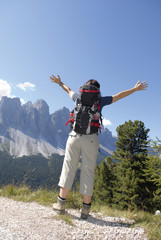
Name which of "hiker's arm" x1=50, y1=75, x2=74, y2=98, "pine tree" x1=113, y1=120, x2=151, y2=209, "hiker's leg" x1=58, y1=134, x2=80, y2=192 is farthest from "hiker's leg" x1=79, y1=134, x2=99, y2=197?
"pine tree" x1=113, y1=120, x2=151, y2=209

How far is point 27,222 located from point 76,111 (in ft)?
6.87

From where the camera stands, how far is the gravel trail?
2.28 metres

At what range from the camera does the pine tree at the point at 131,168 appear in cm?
1881

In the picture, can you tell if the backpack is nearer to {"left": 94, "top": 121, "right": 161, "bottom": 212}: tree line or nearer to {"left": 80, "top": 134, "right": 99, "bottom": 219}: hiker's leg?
{"left": 80, "top": 134, "right": 99, "bottom": 219}: hiker's leg

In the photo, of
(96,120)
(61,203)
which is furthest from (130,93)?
(61,203)

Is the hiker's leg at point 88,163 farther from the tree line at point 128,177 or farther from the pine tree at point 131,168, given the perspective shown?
the pine tree at point 131,168

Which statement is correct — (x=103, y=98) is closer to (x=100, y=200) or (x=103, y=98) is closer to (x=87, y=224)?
(x=87, y=224)

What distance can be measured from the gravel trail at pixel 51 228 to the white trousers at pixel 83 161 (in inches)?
22.5

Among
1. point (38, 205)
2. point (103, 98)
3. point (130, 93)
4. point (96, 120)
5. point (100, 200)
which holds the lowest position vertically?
point (100, 200)

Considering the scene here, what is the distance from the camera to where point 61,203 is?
10.9 ft

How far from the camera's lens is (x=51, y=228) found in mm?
2553

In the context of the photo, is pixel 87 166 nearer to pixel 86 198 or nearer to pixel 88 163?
pixel 88 163

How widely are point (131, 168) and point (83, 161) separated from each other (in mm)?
18852

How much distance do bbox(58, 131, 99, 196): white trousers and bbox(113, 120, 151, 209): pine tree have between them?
1461cm
